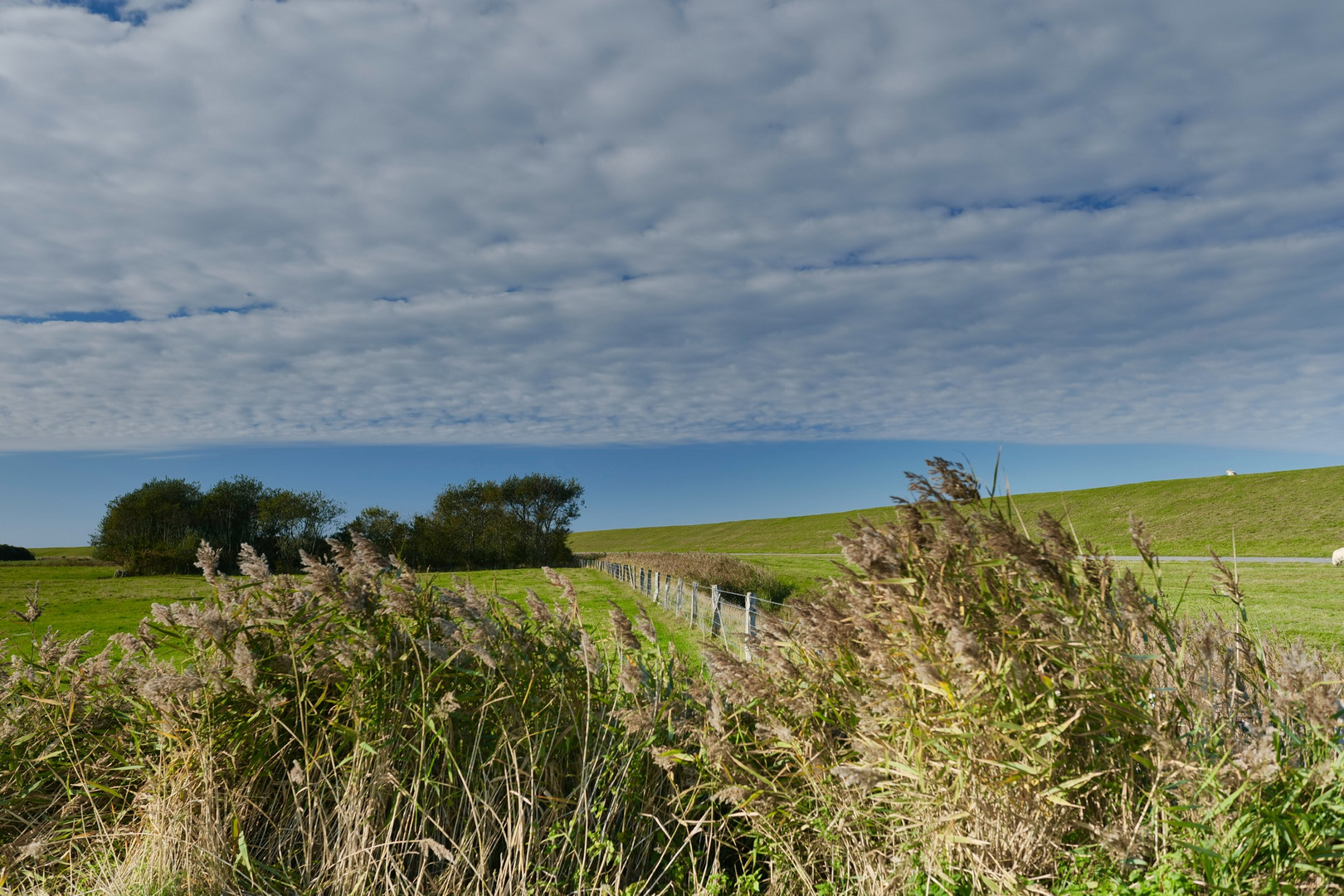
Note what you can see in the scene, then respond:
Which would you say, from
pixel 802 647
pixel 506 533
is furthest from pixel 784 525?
pixel 802 647

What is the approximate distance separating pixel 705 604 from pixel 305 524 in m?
41.8

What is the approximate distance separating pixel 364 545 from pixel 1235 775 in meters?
3.69

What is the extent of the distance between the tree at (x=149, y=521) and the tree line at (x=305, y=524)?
2.7 inches

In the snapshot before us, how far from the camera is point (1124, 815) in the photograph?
2256 mm

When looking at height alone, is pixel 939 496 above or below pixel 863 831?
above

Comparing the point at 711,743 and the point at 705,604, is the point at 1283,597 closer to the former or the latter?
the point at 705,604

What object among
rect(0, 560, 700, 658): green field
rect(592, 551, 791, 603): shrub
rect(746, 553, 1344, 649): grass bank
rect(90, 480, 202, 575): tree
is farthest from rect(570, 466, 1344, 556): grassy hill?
rect(90, 480, 202, 575): tree

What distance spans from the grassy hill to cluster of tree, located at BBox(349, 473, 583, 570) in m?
13.8

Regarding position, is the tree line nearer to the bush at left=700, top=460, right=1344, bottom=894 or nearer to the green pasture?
the green pasture

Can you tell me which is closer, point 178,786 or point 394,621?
point 178,786

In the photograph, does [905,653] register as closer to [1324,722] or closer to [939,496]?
[939,496]

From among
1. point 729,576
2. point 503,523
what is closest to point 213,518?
point 503,523

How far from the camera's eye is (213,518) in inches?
1991

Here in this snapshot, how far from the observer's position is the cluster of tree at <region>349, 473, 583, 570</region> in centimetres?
5247
